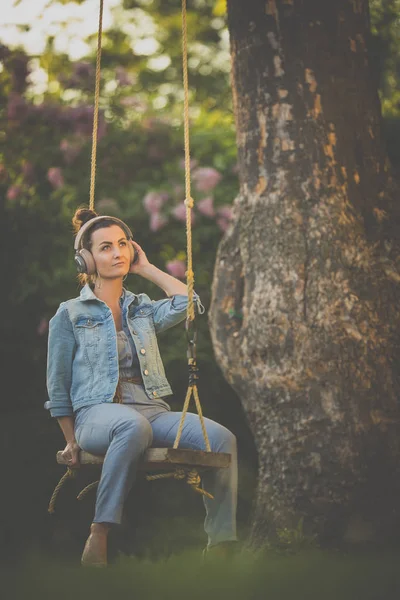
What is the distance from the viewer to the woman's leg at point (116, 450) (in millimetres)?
4141

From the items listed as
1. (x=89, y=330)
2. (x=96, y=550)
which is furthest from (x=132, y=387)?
(x=96, y=550)

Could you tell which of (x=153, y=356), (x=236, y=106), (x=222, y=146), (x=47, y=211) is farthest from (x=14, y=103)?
(x=153, y=356)

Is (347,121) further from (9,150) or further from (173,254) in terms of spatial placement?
(9,150)

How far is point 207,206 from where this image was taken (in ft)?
23.9

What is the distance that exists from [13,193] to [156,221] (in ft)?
3.63

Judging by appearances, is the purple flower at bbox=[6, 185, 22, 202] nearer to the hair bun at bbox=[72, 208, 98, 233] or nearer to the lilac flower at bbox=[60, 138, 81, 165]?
the lilac flower at bbox=[60, 138, 81, 165]

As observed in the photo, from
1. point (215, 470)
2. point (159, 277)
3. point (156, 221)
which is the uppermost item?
point (156, 221)

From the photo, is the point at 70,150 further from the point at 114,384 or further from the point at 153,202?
the point at 114,384

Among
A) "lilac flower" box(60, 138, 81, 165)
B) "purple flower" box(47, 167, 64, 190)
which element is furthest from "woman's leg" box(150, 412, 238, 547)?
"lilac flower" box(60, 138, 81, 165)

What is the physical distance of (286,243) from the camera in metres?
5.29

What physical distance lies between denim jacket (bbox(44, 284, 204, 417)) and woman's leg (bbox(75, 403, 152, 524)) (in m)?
0.16

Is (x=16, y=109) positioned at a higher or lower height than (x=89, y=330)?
higher

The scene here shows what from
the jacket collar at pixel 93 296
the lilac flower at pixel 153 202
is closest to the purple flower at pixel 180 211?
the lilac flower at pixel 153 202

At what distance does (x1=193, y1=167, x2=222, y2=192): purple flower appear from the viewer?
24.0 feet
